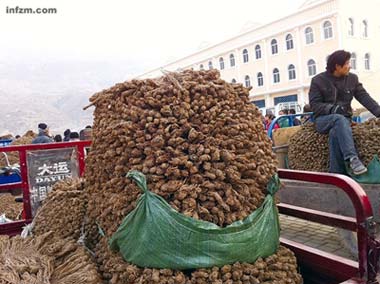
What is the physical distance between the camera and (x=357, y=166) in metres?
3.16

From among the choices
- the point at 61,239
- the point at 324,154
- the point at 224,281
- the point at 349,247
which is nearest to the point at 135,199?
the point at 224,281

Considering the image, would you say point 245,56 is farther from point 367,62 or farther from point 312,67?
point 367,62

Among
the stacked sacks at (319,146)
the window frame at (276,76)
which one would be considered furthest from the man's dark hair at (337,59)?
the window frame at (276,76)

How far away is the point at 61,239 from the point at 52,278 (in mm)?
420

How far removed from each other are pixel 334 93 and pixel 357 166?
83 cm

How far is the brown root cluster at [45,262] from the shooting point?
1.59m

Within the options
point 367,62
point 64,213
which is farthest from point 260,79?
point 64,213

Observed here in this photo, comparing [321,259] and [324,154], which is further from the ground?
[324,154]

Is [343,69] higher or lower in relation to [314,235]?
higher

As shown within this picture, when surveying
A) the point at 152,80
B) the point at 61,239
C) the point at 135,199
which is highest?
the point at 152,80

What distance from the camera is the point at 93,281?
63.7 inches

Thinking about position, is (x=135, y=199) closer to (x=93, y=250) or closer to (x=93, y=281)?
(x=93, y=281)

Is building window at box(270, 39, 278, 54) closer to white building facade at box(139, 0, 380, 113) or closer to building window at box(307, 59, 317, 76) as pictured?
white building facade at box(139, 0, 380, 113)

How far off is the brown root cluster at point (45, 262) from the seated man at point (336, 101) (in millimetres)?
2467
